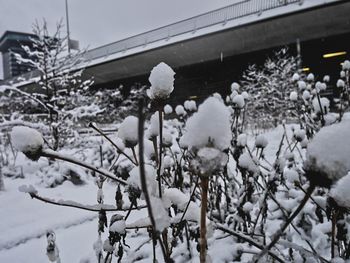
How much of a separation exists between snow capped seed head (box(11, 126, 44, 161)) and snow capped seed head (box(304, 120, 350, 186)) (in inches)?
19.8

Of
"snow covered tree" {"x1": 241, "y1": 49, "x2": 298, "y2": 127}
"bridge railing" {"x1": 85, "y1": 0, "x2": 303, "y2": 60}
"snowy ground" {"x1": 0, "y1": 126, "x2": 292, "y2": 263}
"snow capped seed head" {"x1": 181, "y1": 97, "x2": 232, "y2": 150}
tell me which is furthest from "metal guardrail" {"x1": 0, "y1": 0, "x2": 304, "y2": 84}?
"snow capped seed head" {"x1": 181, "y1": 97, "x2": 232, "y2": 150}

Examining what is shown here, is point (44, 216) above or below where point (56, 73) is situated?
below

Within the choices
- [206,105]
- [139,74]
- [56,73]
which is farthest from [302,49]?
[206,105]

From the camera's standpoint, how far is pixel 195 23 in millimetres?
18625

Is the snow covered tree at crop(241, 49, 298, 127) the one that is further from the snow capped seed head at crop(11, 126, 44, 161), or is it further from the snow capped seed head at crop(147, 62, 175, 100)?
the snow capped seed head at crop(11, 126, 44, 161)

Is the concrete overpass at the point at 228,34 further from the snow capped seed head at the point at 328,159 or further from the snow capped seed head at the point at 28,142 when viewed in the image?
the snow capped seed head at the point at 28,142

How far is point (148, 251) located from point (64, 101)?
21.2 feet

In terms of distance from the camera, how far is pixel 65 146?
7.30 m

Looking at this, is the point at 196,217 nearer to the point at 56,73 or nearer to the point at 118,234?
the point at 118,234

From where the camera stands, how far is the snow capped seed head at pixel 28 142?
0.54 m

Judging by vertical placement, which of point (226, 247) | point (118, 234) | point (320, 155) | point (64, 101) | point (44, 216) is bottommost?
point (44, 216)

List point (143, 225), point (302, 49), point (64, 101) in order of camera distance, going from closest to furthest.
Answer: point (143, 225), point (64, 101), point (302, 49)

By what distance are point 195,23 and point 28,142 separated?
19.6m

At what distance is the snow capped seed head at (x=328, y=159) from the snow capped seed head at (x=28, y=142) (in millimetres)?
504
